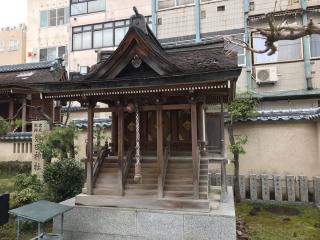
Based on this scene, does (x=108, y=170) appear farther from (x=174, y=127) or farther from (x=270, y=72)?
(x=270, y=72)

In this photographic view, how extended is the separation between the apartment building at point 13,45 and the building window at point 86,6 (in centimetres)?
1573

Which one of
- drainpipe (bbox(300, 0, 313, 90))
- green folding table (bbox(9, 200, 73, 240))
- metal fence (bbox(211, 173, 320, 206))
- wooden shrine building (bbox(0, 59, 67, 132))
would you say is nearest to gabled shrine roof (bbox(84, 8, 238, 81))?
green folding table (bbox(9, 200, 73, 240))

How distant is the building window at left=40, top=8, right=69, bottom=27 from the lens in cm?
3183

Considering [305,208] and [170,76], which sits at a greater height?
[170,76]

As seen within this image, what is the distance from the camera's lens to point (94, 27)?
27.7 m

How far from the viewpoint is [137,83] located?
873 cm

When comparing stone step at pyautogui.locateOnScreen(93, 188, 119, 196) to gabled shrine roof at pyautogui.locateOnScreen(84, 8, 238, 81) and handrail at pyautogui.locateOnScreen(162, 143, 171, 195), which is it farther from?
gabled shrine roof at pyautogui.locateOnScreen(84, 8, 238, 81)

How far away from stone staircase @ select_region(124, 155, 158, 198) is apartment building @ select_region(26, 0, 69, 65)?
25212mm

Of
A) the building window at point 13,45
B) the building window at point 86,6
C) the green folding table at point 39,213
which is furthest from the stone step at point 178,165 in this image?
the building window at point 13,45

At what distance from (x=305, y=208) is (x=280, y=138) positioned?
336 centimetres

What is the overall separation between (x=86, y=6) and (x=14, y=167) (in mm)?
17663

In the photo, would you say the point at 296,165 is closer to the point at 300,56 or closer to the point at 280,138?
the point at 280,138

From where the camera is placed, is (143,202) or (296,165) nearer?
(143,202)

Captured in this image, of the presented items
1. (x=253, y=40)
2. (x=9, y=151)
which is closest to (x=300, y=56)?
(x=253, y=40)
